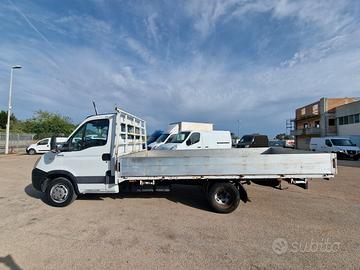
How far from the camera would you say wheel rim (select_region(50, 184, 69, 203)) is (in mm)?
5988

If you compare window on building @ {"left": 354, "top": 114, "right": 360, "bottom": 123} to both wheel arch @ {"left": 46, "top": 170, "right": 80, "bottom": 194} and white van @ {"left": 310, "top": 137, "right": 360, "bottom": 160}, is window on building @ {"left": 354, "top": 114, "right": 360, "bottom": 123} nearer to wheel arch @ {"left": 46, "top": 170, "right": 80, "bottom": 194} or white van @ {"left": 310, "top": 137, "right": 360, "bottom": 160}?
white van @ {"left": 310, "top": 137, "right": 360, "bottom": 160}

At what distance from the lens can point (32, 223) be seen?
4879mm

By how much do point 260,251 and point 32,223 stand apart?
452 centimetres

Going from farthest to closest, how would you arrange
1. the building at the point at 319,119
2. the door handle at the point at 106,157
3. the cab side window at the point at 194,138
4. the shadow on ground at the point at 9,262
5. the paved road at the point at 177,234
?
the building at the point at 319,119
the cab side window at the point at 194,138
the door handle at the point at 106,157
the paved road at the point at 177,234
the shadow on ground at the point at 9,262

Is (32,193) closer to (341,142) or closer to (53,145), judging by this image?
(53,145)

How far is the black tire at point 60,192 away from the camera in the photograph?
19.6 feet

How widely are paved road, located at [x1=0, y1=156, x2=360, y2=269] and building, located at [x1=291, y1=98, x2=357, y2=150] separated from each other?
119 ft

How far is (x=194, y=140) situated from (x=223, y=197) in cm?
961

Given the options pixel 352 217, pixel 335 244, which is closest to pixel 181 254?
pixel 335 244

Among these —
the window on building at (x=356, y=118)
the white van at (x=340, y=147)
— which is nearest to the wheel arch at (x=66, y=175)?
the white van at (x=340, y=147)

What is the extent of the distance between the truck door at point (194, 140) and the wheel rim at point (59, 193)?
951 centimetres

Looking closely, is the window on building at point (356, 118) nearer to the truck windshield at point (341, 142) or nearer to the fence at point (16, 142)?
the truck windshield at point (341, 142)

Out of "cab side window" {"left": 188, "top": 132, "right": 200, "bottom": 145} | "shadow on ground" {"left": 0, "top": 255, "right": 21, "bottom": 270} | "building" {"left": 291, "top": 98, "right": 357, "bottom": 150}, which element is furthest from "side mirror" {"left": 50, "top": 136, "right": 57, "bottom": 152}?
"building" {"left": 291, "top": 98, "right": 357, "bottom": 150}

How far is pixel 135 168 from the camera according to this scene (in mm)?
5309
